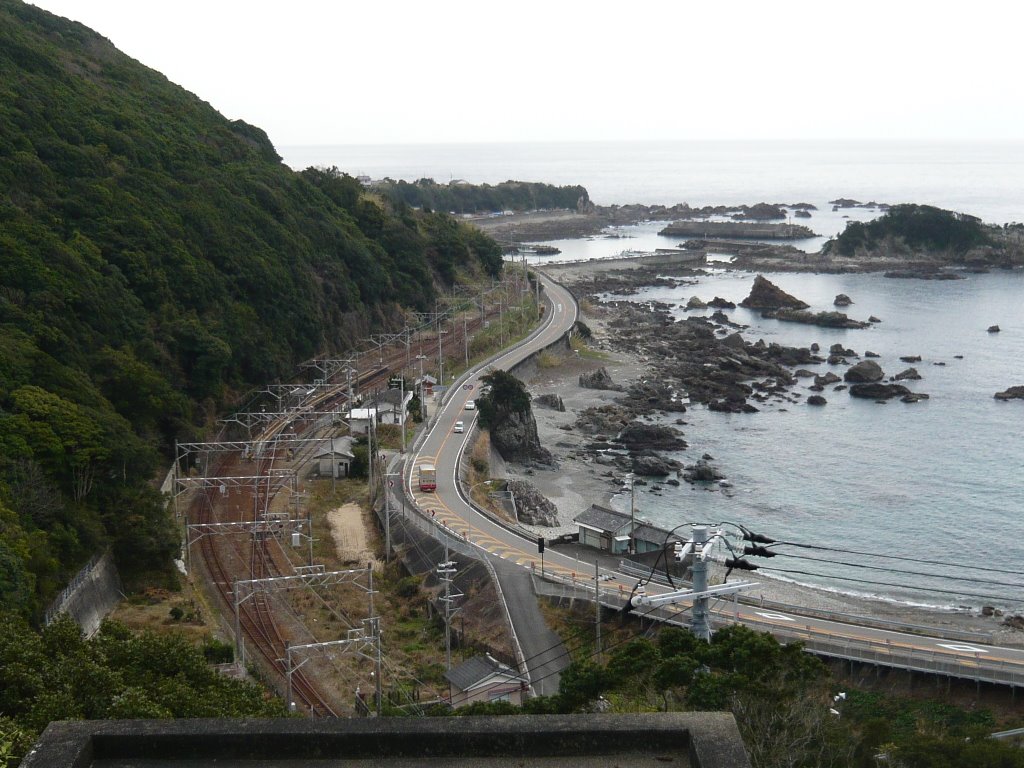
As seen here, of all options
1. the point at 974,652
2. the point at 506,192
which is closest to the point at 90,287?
the point at 974,652

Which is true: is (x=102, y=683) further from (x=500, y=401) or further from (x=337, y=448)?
(x=500, y=401)

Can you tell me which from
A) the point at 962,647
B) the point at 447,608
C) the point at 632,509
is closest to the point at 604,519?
the point at 632,509

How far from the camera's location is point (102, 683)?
46.4 ft

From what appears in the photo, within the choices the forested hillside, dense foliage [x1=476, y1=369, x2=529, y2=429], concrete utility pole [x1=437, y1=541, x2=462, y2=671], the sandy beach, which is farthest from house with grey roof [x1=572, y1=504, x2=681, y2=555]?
dense foliage [x1=476, y1=369, x2=529, y2=429]

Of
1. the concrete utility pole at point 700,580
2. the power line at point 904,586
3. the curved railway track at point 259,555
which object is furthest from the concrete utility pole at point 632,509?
the concrete utility pole at point 700,580

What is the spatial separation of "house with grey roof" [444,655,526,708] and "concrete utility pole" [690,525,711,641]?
500cm

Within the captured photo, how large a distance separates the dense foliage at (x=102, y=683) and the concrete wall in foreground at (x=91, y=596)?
5207mm

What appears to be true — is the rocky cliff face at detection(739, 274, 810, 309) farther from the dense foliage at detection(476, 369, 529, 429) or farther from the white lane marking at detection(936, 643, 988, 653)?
the white lane marking at detection(936, 643, 988, 653)

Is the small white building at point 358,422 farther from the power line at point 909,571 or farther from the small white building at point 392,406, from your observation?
the power line at point 909,571

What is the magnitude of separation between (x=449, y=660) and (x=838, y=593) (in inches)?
546

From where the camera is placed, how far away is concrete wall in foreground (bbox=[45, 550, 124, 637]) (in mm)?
22875

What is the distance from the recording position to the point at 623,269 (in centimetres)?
10519

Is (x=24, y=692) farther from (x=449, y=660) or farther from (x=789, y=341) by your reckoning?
(x=789, y=341)

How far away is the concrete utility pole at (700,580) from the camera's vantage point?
16.4 metres
